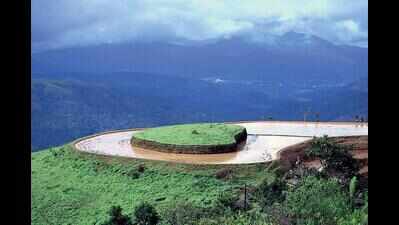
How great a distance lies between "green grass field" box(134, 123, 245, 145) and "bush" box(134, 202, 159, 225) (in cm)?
49

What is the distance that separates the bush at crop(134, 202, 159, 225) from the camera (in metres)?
3.14

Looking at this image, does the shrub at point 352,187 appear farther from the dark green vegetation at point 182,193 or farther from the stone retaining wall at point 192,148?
the stone retaining wall at point 192,148

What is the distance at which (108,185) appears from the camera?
3.37 meters

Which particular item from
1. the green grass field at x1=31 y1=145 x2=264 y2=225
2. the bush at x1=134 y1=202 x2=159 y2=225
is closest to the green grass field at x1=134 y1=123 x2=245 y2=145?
the green grass field at x1=31 y1=145 x2=264 y2=225

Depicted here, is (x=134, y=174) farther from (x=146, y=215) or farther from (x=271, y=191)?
(x=271, y=191)

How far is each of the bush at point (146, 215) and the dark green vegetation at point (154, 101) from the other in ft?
2.03

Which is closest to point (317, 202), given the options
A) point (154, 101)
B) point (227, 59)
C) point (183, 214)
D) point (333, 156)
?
point (333, 156)

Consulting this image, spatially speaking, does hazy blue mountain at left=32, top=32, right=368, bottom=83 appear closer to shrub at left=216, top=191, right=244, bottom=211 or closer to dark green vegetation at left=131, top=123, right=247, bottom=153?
dark green vegetation at left=131, top=123, right=247, bottom=153

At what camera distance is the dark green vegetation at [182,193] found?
309 centimetres

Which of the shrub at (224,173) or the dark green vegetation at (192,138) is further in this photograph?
the dark green vegetation at (192,138)

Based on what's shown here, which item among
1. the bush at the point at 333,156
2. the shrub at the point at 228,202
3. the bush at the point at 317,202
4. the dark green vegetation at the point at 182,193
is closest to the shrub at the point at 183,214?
the dark green vegetation at the point at 182,193

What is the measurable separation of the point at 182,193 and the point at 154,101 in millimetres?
713
